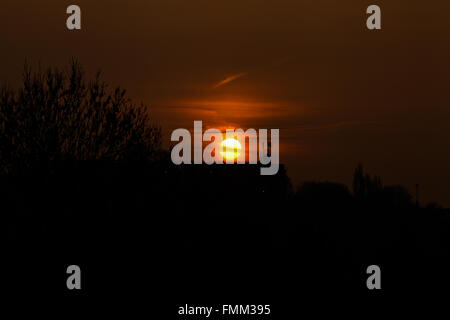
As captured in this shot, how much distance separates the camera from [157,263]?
19.7 m

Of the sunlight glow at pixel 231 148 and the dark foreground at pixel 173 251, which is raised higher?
the sunlight glow at pixel 231 148

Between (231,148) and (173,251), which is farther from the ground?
(231,148)

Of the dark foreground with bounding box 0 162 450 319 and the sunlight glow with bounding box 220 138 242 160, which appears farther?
the sunlight glow with bounding box 220 138 242 160

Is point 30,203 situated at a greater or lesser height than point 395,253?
greater

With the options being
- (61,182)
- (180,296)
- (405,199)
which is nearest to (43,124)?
(61,182)

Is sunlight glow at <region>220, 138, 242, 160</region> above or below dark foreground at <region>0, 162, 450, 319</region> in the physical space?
above

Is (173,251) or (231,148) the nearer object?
(173,251)

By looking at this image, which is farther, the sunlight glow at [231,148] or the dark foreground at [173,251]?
the sunlight glow at [231,148]
